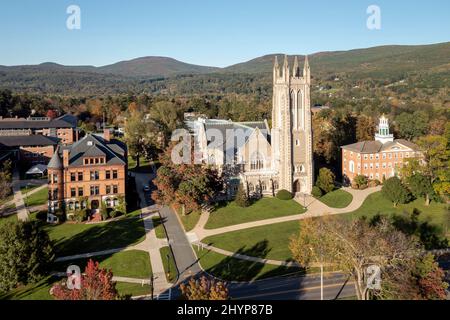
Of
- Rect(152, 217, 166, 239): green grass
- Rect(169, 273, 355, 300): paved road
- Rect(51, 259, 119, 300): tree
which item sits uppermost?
Rect(51, 259, 119, 300): tree

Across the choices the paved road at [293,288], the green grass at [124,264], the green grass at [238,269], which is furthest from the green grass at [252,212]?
the paved road at [293,288]

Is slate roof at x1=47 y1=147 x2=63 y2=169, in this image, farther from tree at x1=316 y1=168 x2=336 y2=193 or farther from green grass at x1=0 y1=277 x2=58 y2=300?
tree at x1=316 y1=168 x2=336 y2=193

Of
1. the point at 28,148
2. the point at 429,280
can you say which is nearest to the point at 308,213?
the point at 429,280

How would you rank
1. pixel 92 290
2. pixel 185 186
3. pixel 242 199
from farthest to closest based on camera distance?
pixel 242 199, pixel 185 186, pixel 92 290

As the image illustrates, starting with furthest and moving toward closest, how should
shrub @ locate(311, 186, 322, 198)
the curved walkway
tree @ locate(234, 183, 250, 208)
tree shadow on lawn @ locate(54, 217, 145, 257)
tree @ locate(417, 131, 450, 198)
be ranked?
shrub @ locate(311, 186, 322, 198), tree @ locate(234, 183, 250, 208), tree @ locate(417, 131, 450, 198), the curved walkway, tree shadow on lawn @ locate(54, 217, 145, 257)

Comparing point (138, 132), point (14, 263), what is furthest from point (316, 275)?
point (138, 132)

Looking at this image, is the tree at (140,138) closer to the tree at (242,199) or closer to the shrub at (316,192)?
the tree at (242,199)

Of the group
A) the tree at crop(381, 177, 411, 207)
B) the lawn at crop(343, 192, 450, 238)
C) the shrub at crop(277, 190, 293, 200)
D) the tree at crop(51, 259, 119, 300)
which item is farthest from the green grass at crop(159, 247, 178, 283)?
the tree at crop(381, 177, 411, 207)

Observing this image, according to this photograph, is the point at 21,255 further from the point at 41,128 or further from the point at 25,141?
the point at 41,128
